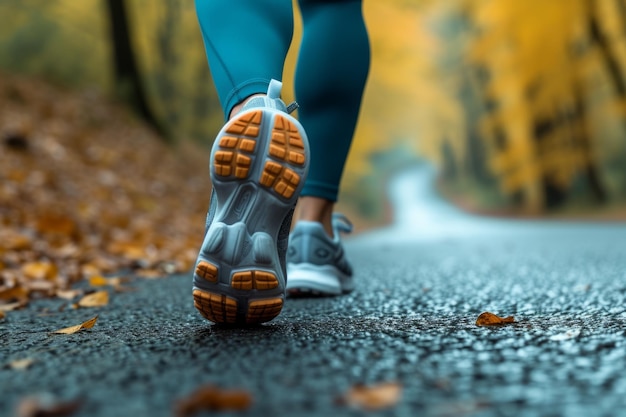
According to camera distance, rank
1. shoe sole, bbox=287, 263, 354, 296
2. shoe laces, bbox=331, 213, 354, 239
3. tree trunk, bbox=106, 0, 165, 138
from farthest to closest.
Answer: tree trunk, bbox=106, 0, 165, 138 < shoe laces, bbox=331, 213, 354, 239 < shoe sole, bbox=287, 263, 354, 296

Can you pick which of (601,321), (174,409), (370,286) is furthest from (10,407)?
(370,286)

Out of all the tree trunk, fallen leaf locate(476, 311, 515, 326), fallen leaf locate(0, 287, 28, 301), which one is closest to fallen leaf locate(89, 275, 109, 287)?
fallen leaf locate(0, 287, 28, 301)

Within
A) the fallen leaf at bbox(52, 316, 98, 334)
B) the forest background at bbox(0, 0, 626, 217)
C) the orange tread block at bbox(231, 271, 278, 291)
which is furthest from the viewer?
the forest background at bbox(0, 0, 626, 217)

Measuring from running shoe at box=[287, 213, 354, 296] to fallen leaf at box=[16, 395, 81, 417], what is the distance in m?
1.03

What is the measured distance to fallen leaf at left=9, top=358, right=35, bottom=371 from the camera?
0.94 meters

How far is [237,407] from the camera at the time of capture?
27.5 inches

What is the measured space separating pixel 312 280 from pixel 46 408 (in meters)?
1.07

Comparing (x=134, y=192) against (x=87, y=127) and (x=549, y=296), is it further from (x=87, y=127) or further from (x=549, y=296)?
(x=549, y=296)

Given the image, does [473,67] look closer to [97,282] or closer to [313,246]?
[97,282]

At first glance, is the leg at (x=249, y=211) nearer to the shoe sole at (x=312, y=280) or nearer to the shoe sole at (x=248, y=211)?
the shoe sole at (x=248, y=211)

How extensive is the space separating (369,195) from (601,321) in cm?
1847

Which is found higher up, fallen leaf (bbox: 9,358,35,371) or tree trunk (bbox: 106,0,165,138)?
tree trunk (bbox: 106,0,165,138)

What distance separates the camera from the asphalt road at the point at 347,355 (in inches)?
28.4

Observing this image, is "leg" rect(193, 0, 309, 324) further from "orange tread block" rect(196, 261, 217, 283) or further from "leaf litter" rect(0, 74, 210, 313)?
"leaf litter" rect(0, 74, 210, 313)
